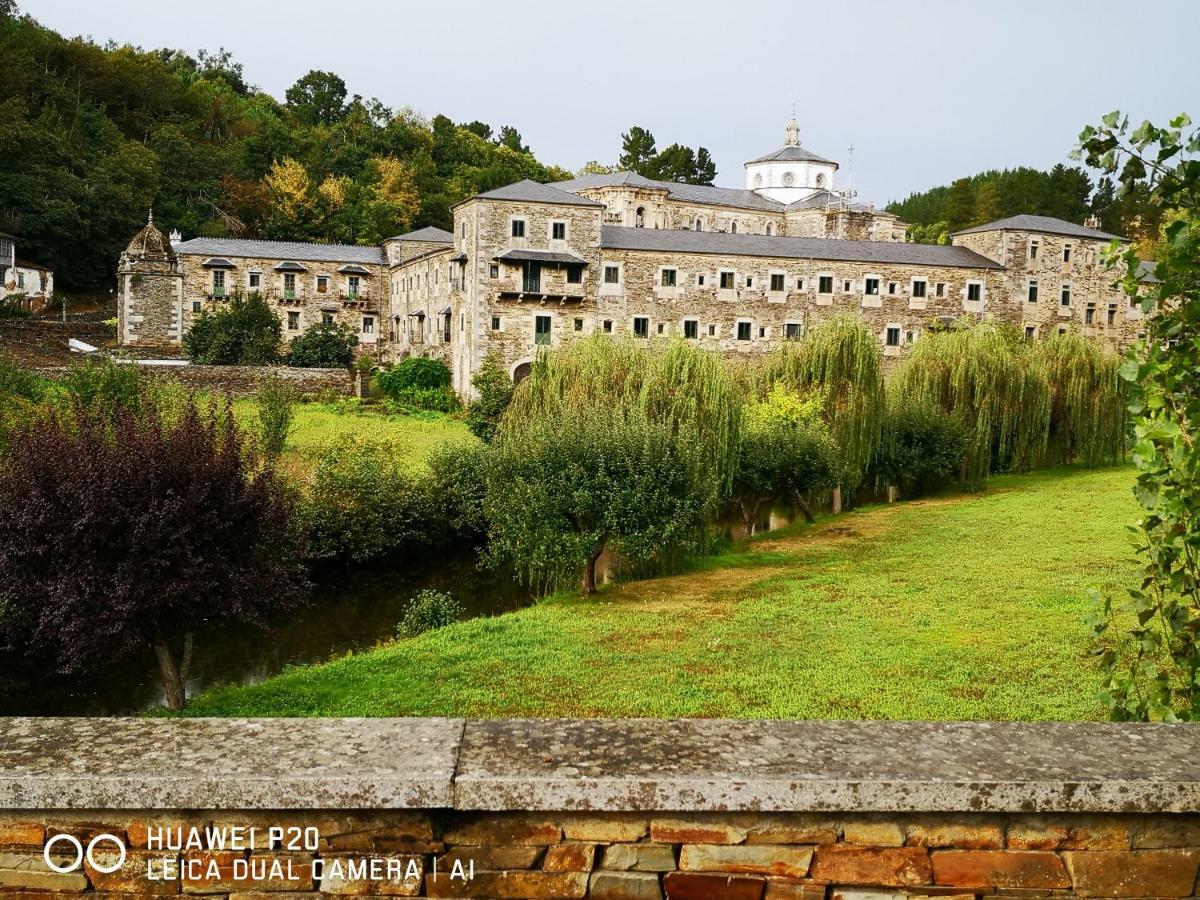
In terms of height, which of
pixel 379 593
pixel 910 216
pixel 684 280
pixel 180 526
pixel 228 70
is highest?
pixel 228 70

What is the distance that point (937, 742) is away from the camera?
3.36 meters

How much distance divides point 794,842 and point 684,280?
1693 inches

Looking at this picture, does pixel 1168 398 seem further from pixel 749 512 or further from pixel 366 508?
pixel 749 512

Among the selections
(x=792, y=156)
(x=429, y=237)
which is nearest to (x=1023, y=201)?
(x=792, y=156)

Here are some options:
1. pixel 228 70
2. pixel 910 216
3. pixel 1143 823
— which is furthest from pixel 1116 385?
pixel 228 70

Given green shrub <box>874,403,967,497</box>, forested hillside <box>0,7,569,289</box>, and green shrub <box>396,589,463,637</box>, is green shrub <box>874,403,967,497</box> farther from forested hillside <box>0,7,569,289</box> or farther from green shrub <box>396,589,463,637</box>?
forested hillside <box>0,7,569,289</box>

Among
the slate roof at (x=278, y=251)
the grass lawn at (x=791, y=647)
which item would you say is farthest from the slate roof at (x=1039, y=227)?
the grass lawn at (x=791, y=647)

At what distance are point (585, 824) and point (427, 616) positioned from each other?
15.1 metres

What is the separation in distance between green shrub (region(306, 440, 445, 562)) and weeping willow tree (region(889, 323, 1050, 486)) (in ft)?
46.1

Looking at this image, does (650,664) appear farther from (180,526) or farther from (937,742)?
(937,742)

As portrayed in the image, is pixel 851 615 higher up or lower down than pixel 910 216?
lower down

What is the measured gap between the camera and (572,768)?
312 cm

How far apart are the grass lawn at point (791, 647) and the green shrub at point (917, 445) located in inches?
252

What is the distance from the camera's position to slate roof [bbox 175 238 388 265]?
162 ft
